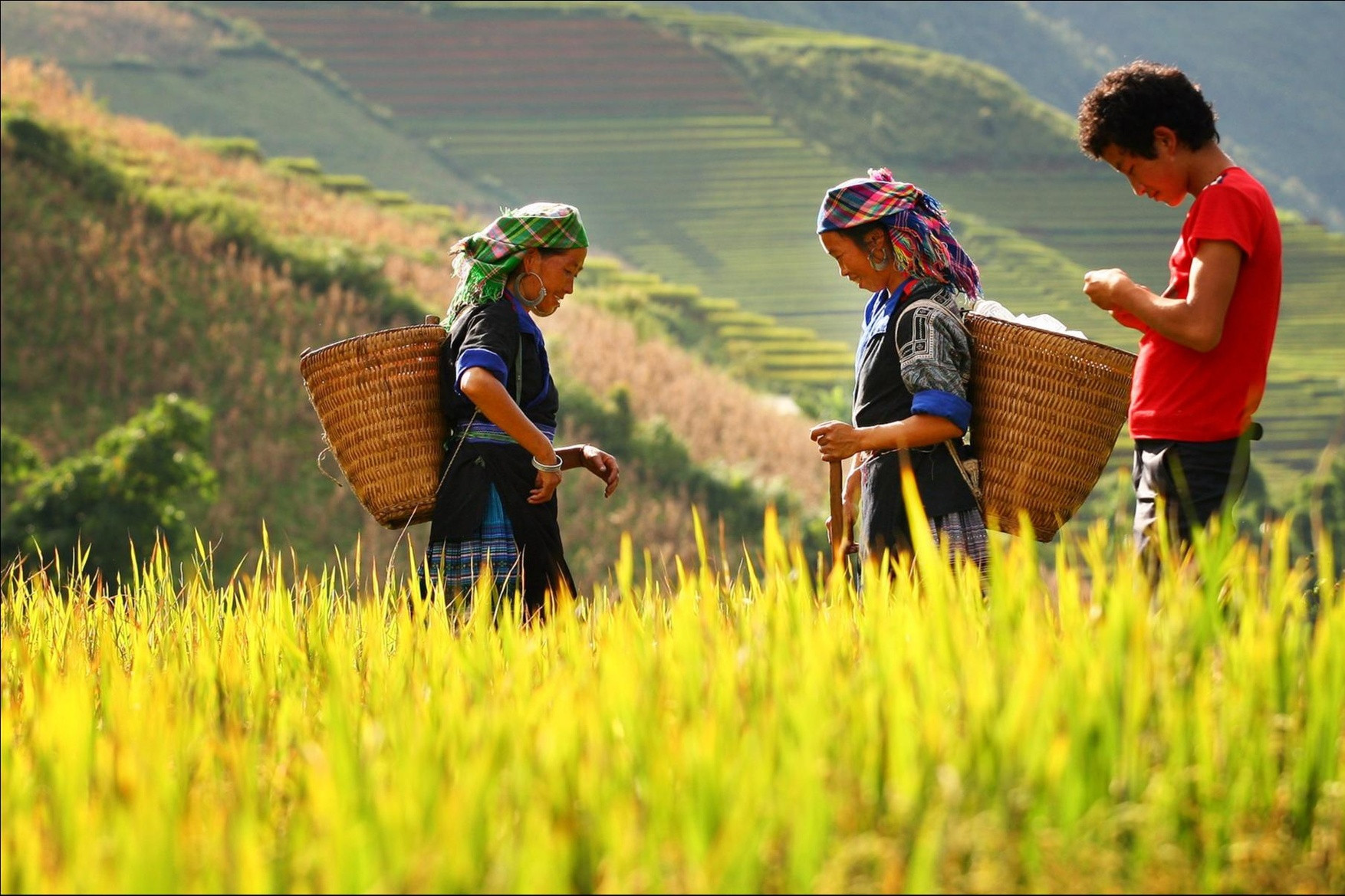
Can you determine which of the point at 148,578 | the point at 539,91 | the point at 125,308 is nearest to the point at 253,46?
the point at 539,91

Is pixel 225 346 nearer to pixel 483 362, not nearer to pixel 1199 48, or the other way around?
pixel 483 362

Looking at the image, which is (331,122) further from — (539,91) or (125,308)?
(125,308)

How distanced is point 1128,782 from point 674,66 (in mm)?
66442

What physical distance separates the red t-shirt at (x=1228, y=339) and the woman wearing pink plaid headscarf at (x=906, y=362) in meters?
0.45

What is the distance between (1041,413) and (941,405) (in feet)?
0.68

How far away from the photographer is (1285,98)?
396ft

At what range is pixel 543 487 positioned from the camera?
342cm

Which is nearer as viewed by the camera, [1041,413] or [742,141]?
[1041,413]

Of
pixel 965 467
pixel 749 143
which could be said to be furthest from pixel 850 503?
pixel 749 143

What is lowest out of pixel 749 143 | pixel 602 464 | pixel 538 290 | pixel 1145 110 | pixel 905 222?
pixel 602 464

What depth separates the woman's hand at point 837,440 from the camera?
10.3ft

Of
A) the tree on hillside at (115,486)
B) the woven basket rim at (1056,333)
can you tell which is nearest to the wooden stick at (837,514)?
the woven basket rim at (1056,333)

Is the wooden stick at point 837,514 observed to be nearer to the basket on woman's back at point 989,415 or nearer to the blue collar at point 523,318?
the basket on woman's back at point 989,415

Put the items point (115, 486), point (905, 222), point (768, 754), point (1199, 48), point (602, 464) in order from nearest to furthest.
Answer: point (768, 754) < point (905, 222) < point (602, 464) < point (115, 486) < point (1199, 48)
